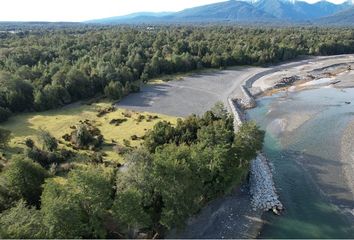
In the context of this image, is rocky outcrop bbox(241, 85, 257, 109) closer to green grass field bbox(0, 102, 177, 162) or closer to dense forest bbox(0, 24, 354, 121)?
green grass field bbox(0, 102, 177, 162)

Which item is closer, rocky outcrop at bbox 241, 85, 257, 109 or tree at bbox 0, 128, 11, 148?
tree at bbox 0, 128, 11, 148

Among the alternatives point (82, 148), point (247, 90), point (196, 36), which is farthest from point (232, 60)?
point (82, 148)

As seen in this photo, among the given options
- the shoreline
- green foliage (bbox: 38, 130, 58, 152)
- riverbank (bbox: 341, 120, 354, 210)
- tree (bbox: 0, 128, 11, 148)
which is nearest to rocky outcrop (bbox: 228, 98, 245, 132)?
the shoreline

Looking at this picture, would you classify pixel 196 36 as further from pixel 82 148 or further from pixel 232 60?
pixel 82 148

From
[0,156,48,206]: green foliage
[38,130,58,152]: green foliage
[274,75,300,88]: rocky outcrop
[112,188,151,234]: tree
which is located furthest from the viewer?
[274,75,300,88]: rocky outcrop

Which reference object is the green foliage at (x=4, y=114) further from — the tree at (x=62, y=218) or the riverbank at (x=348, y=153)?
the riverbank at (x=348, y=153)

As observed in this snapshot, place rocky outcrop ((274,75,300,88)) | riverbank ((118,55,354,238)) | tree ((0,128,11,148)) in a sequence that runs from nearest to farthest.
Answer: riverbank ((118,55,354,238)) < tree ((0,128,11,148)) < rocky outcrop ((274,75,300,88))

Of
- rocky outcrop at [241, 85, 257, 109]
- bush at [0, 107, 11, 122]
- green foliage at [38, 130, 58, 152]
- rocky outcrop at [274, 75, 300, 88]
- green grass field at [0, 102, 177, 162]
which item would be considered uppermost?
green foliage at [38, 130, 58, 152]
